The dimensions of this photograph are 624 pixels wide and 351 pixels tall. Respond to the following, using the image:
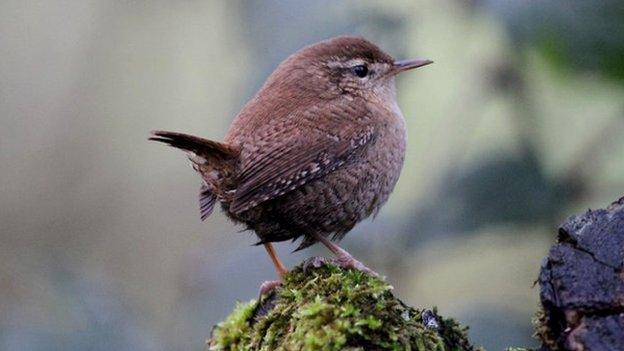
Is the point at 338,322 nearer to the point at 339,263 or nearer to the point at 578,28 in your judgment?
the point at 339,263

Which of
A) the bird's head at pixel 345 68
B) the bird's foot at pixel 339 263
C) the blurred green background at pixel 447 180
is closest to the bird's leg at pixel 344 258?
the bird's foot at pixel 339 263

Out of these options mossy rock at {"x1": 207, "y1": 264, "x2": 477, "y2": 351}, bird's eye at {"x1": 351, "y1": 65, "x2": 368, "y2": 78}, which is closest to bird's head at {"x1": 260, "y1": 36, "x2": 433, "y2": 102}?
bird's eye at {"x1": 351, "y1": 65, "x2": 368, "y2": 78}

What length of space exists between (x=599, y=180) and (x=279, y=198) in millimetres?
1276

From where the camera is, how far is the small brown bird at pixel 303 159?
11.2 feet

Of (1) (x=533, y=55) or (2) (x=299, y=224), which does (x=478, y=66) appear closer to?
(1) (x=533, y=55)

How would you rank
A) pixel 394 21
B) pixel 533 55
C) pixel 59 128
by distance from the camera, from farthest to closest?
pixel 59 128, pixel 394 21, pixel 533 55

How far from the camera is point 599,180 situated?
3.82 metres

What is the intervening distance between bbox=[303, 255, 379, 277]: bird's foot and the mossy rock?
0.36 ft

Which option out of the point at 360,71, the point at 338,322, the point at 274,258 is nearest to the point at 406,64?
the point at 360,71

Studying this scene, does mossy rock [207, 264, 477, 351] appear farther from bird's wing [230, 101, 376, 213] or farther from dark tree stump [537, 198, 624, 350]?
bird's wing [230, 101, 376, 213]

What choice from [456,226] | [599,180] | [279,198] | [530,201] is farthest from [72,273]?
[599,180]

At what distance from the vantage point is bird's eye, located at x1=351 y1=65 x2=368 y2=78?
402 centimetres

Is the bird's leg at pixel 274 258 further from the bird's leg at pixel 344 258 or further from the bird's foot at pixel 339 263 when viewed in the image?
the bird's foot at pixel 339 263

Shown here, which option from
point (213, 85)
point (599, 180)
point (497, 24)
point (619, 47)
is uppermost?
point (213, 85)
